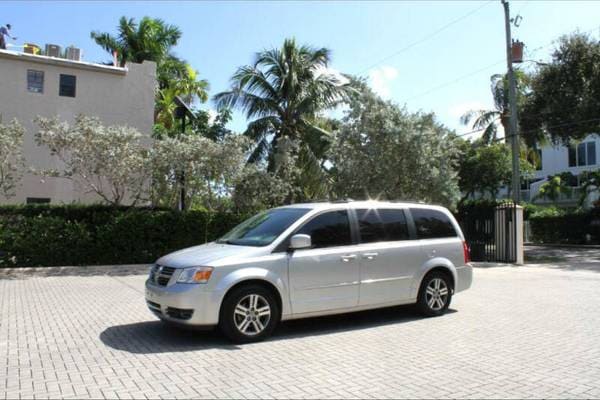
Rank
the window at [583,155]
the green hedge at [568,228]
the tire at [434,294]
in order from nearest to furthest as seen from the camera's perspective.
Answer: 1. the tire at [434,294]
2. the green hedge at [568,228]
3. the window at [583,155]

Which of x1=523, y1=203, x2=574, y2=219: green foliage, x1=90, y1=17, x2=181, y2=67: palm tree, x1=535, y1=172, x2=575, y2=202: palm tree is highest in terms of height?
x1=90, y1=17, x2=181, y2=67: palm tree

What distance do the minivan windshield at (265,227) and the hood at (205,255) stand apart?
0.24 meters

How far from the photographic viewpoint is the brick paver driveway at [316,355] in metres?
5.06

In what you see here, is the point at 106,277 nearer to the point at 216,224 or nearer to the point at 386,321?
the point at 216,224

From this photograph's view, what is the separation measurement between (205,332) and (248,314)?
956 millimetres

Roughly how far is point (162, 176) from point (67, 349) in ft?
34.7

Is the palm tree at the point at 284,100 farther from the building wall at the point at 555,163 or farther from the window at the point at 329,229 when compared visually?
the building wall at the point at 555,163

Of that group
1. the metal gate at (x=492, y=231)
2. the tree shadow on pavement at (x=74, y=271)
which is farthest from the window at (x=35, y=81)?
the metal gate at (x=492, y=231)

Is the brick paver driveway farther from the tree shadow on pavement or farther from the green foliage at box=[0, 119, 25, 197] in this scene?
the green foliage at box=[0, 119, 25, 197]

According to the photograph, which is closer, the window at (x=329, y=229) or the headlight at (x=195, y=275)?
the headlight at (x=195, y=275)

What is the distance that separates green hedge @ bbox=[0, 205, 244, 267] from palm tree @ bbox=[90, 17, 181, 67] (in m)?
17.9

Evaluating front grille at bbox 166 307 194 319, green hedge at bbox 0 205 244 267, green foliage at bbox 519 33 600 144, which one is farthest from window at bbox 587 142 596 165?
front grille at bbox 166 307 194 319

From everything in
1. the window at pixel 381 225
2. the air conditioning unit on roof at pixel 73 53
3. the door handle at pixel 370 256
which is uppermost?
the air conditioning unit on roof at pixel 73 53

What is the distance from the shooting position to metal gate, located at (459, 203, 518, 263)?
64.2ft
